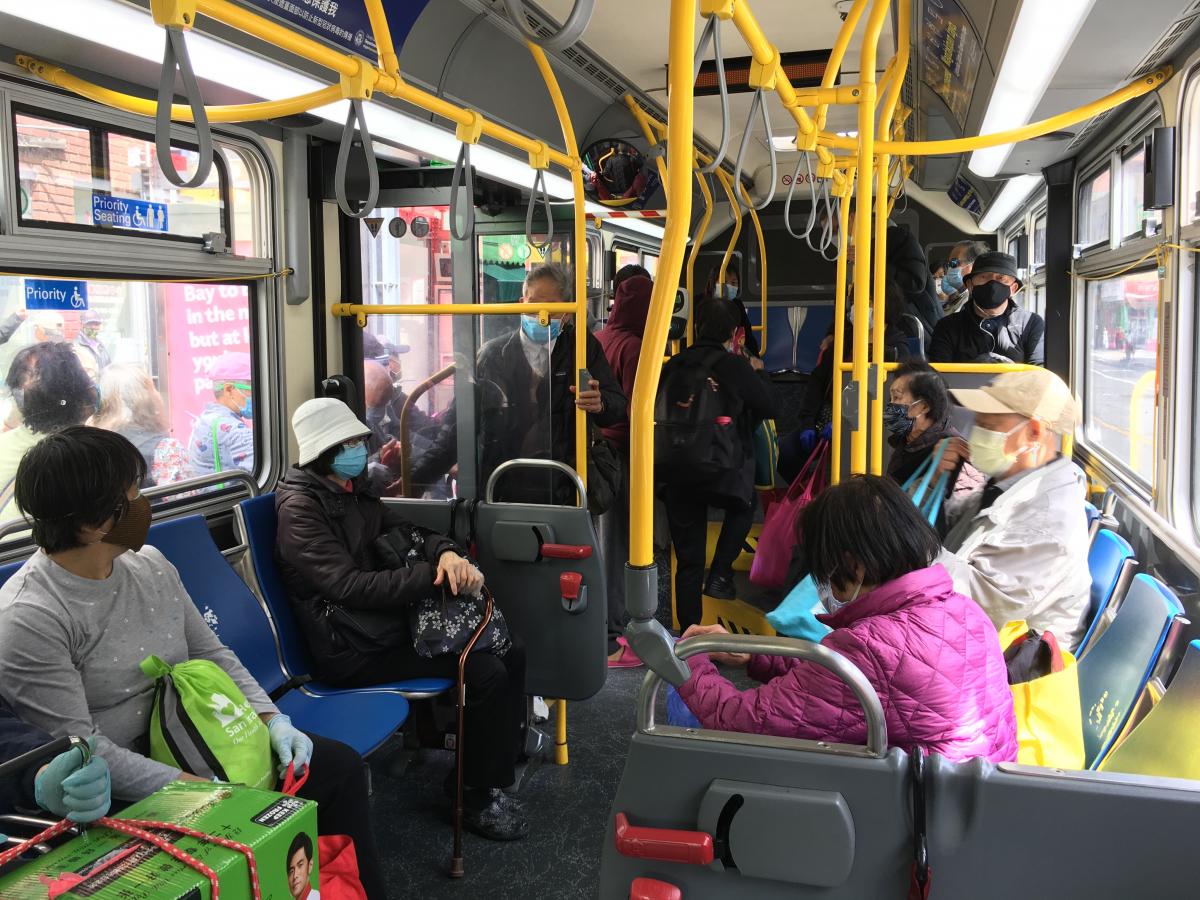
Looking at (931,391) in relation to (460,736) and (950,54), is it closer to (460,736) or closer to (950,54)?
(950,54)

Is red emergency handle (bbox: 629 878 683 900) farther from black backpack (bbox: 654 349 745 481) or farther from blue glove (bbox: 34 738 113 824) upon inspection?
black backpack (bbox: 654 349 745 481)

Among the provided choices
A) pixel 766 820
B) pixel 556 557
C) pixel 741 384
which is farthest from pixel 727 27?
pixel 766 820

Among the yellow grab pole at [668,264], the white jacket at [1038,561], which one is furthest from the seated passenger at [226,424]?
the white jacket at [1038,561]

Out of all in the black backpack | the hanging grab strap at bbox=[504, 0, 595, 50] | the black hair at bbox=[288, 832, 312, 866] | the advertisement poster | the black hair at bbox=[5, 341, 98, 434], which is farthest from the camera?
the black backpack

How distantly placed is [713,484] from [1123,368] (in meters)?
1.74

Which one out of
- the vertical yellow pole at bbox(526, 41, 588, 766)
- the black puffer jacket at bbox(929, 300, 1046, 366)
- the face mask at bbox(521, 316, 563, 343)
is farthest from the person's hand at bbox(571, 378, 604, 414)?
the black puffer jacket at bbox(929, 300, 1046, 366)

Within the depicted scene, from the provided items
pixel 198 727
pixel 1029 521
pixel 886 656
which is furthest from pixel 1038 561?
pixel 198 727

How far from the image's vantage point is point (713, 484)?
14.1 feet

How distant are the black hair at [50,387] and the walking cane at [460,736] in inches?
51.3

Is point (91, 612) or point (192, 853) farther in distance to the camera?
point (91, 612)

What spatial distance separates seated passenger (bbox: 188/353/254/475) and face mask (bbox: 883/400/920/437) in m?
2.33

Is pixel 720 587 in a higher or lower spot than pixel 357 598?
lower

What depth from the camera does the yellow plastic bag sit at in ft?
6.53

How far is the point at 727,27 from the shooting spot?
4.25 metres
